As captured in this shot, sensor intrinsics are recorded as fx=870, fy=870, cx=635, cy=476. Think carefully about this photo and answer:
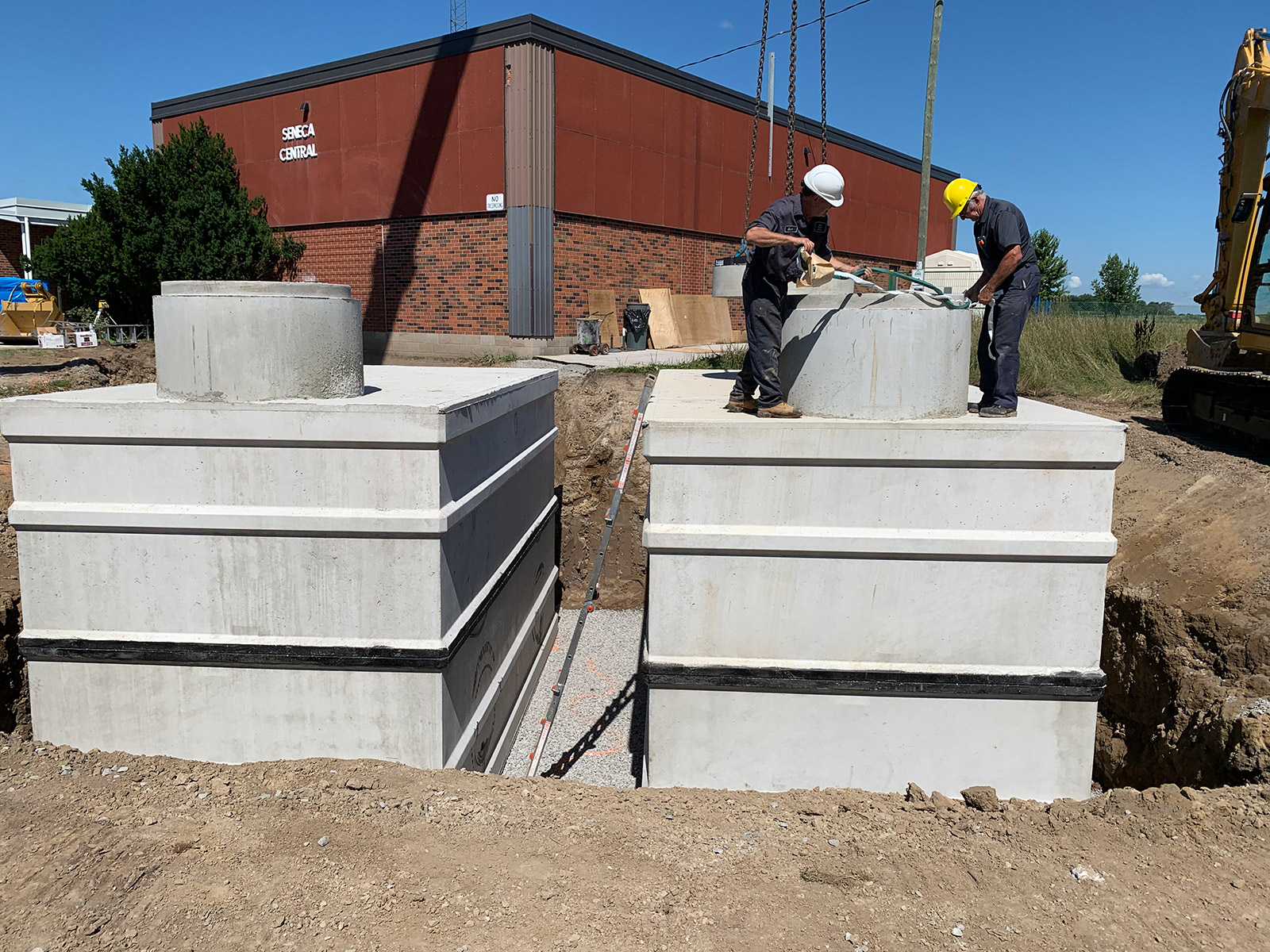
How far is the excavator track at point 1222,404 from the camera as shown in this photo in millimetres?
9703

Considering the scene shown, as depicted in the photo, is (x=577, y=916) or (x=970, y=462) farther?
(x=970, y=462)

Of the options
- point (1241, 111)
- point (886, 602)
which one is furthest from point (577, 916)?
point (1241, 111)

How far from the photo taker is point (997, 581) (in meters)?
4.19

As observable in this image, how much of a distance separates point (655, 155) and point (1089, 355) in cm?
1106

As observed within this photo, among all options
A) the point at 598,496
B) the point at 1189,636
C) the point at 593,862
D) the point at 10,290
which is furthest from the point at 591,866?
the point at 10,290

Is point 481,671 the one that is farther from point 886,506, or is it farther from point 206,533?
point 886,506

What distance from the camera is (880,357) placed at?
4293 mm

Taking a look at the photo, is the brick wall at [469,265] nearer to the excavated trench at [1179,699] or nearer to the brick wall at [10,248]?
the excavated trench at [1179,699]

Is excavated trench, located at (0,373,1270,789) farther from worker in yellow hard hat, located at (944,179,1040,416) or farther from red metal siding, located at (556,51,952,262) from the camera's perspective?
red metal siding, located at (556,51,952,262)

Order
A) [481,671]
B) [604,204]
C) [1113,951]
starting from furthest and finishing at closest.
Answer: [604,204], [481,671], [1113,951]

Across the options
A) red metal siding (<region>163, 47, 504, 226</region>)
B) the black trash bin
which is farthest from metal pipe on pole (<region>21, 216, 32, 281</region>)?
the black trash bin

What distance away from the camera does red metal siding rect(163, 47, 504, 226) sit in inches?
736

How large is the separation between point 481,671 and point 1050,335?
43.6 ft

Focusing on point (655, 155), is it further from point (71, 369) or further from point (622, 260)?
point (71, 369)
